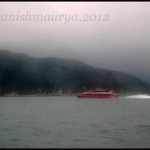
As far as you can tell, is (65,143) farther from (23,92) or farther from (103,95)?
(23,92)

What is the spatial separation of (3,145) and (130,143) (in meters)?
5.52

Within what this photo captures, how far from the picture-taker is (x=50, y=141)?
→ 1662 centimetres

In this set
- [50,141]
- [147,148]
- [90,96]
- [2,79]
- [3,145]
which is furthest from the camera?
[2,79]

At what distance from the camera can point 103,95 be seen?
83562 millimetres

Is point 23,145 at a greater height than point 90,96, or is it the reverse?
point 90,96

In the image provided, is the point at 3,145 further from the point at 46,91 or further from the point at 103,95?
the point at 46,91

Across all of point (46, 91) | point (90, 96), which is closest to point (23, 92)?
point (46, 91)

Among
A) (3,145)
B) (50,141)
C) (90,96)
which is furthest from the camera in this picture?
(90,96)

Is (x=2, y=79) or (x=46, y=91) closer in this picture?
(x=2, y=79)

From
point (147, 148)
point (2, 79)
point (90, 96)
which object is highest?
point (2, 79)

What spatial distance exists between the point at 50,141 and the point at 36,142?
0.78 m

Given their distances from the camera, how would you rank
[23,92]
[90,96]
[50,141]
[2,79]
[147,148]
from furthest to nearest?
[23,92], [2,79], [90,96], [50,141], [147,148]

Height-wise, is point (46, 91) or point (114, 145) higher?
point (46, 91)

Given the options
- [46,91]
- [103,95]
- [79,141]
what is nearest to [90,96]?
[103,95]
